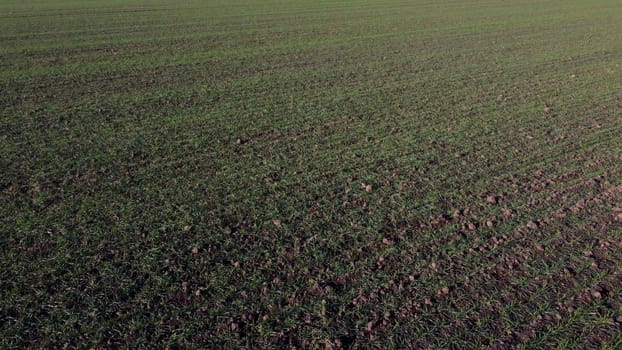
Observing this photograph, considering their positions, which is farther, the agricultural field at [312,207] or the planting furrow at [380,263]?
the planting furrow at [380,263]

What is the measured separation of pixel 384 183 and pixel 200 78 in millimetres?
8090

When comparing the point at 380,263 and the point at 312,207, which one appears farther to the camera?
the point at 312,207

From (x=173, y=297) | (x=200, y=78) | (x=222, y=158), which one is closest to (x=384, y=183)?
(x=222, y=158)

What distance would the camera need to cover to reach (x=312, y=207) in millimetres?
6262

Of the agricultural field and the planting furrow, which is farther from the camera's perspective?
the planting furrow

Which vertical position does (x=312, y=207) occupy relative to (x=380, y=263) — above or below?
above

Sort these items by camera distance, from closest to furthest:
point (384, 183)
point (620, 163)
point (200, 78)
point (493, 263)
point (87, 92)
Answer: point (493, 263) < point (384, 183) < point (620, 163) < point (87, 92) < point (200, 78)

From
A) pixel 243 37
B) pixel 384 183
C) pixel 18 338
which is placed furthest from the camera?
pixel 243 37

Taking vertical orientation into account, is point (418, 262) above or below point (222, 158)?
below

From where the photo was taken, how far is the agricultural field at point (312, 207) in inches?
172

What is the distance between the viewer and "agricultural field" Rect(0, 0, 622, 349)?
4375 millimetres

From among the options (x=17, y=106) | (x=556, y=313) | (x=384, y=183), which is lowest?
(x=556, y=313)

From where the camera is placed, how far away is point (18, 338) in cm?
416

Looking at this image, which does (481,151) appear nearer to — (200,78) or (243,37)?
(200,78)
